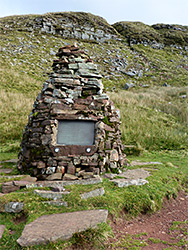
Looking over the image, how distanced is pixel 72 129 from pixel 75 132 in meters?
0.17

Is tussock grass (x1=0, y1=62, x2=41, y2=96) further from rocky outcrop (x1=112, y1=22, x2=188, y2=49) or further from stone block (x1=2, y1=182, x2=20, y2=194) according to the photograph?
rocky outcrop (x1=112, y1=22, x2=188, y2=49)

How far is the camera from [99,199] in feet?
15.2

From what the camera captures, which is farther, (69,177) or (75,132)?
(75,132)

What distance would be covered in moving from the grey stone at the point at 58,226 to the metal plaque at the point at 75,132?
3109 millimetres

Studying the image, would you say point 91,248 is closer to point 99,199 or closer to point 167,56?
point 99,199

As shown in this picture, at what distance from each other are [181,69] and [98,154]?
44.7 metres

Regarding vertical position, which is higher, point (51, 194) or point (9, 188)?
point (51, 194)

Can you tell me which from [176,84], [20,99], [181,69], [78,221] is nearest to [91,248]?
[78,221]

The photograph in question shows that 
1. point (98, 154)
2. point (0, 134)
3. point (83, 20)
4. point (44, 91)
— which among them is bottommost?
point (0, 134)

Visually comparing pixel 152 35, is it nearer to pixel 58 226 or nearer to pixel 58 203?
pixel 58 203

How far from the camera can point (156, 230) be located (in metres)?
4.20

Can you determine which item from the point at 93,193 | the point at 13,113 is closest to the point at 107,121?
the point at 93,193

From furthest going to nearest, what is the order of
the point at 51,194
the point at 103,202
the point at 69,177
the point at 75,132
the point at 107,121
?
1. the point at 107,121
2. the point at 75,132
3. the point at 69,177
4. the point at 51,194
5. the point at 103,202

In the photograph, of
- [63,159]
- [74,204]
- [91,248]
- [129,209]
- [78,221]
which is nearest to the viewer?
[91,248]
